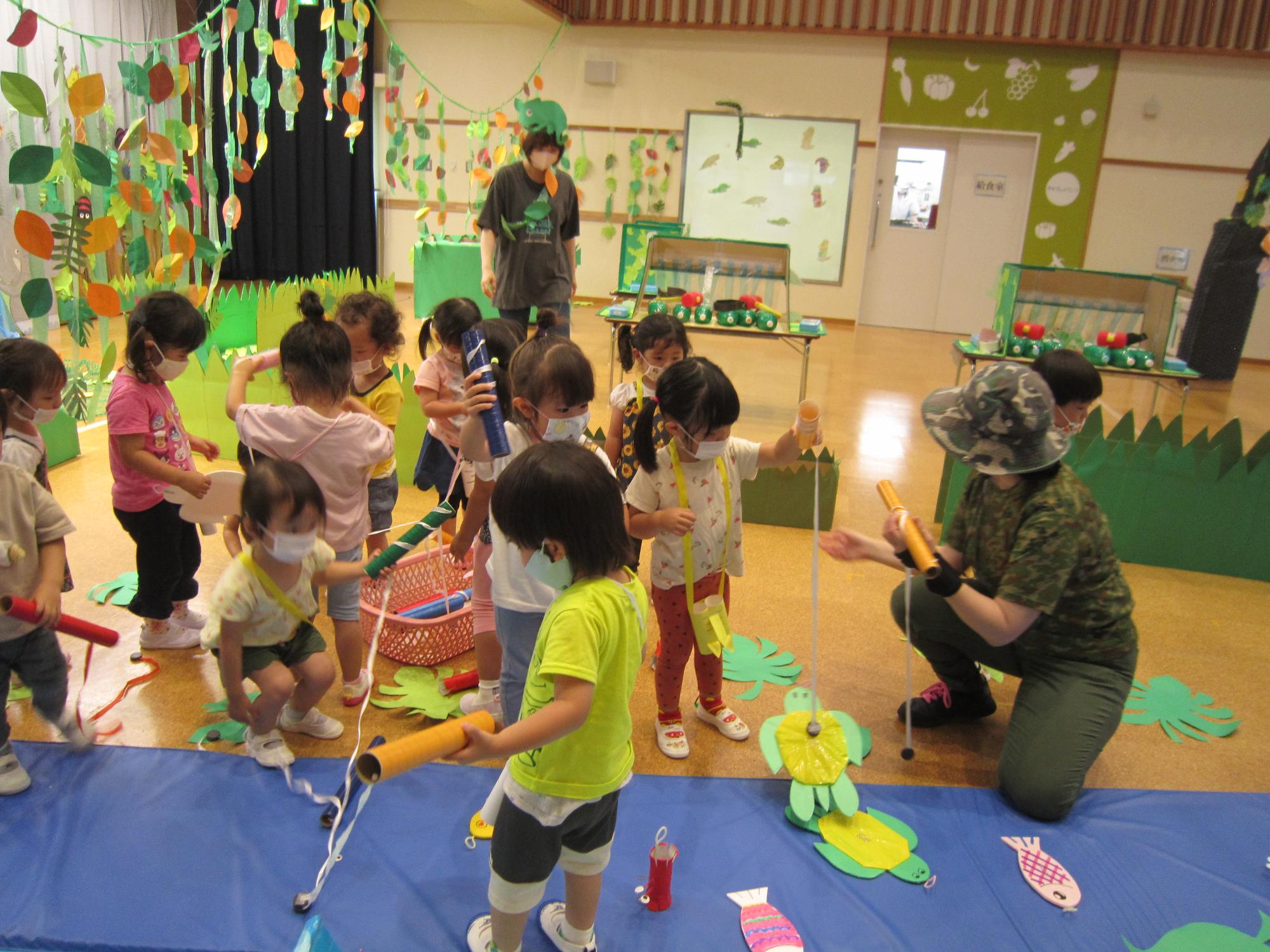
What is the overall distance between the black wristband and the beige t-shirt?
1.35 metres

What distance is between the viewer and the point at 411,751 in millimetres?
1128

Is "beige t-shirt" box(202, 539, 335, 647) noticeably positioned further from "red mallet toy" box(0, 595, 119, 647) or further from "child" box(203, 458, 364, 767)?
"red mallet toy" box(0, 595, 119, 647)

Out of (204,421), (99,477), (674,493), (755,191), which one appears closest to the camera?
(674,493)

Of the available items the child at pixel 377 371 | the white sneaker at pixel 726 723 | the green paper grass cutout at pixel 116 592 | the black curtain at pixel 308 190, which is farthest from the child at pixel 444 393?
the black curtain at pixel 308 190

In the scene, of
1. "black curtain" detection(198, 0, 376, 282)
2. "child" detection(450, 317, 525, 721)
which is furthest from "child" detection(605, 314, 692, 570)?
"black curtain" detection(198, 0, 376, 282)

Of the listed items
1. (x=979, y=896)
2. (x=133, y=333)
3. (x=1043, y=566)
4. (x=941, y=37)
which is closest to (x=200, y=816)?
(x=133, y=333)

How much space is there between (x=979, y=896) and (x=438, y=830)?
1211 millimetres

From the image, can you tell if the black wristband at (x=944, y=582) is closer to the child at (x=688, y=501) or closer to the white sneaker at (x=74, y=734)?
the child at (x=688, y=501)

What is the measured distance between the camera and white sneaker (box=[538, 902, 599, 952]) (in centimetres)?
169

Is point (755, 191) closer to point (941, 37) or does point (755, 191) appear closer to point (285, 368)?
point (941, 37)

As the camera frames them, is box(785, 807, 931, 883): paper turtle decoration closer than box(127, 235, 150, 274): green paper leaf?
Yes

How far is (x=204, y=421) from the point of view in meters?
4.39

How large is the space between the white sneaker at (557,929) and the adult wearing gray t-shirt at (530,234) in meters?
2.55

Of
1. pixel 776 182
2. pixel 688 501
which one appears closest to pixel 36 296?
pixel 688 501
